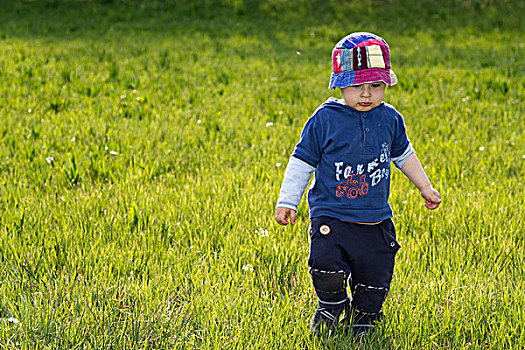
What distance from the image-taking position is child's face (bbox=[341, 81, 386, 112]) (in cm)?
252

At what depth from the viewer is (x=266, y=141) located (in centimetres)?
551

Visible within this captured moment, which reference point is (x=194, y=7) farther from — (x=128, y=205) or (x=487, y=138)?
(x=128, y=205)

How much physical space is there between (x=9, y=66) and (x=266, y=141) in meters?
5.42

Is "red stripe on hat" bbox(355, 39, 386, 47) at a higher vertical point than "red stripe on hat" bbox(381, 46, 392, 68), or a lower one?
higher

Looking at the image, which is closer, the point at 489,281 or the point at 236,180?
the point at 489,281

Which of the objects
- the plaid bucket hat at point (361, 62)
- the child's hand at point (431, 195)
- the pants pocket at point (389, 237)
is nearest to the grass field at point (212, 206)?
the pants pocket at point (389, 237)

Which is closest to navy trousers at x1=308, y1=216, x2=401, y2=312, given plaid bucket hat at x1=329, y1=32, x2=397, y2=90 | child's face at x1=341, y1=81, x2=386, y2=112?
child's face at x1=341, y1=81, x2=386, y2=112

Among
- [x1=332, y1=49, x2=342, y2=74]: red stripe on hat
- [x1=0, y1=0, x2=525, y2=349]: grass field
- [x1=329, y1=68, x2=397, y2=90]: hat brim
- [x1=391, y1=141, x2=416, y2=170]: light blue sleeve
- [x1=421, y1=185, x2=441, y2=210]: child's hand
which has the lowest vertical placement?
[x1=0, y1=0, x2=525, y2=349]: grass field

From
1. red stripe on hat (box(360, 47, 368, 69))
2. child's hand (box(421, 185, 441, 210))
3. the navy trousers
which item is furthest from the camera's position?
child's hand (box(421, 185, 441, 210))

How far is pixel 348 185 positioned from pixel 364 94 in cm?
45

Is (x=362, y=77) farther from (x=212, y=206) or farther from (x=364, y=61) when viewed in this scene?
(x=212, y=206)

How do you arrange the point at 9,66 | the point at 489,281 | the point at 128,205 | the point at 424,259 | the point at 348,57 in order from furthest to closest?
the point at 9,66 → the point at 128,205 → the point at 424,259 → the point at 489,281 → the point at 348,57

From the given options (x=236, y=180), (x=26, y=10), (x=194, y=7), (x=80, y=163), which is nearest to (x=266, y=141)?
(x=236, y=180)

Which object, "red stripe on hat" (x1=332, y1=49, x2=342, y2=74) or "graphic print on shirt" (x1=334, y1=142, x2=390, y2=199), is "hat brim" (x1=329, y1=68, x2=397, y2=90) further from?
"graphic print on shirt" (x1=334, y1=142, x2=390, y2=199)
